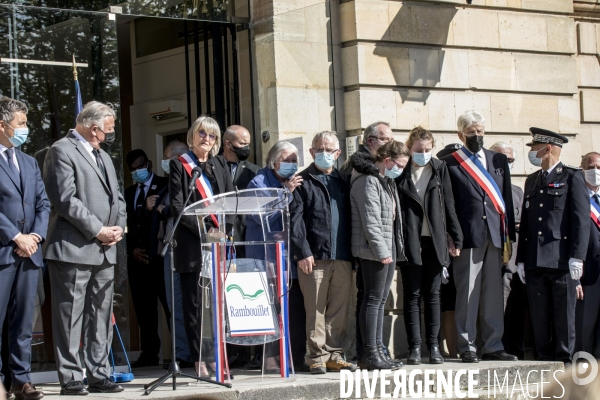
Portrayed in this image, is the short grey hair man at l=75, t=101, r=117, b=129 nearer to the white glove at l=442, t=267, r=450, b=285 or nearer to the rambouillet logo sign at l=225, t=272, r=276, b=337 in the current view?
the rambouillet logo sign at l=225, t=272, r=276, b=337

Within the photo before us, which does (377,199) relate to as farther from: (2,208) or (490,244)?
(2,208)

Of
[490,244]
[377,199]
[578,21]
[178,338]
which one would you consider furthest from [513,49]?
[178,338]

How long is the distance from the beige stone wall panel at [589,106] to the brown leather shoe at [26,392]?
844cm

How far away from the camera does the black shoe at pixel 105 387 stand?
692cm

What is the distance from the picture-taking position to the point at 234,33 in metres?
9.82

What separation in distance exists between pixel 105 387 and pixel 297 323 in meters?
1.96

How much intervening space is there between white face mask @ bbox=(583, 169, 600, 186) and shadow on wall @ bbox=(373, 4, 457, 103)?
193 cm

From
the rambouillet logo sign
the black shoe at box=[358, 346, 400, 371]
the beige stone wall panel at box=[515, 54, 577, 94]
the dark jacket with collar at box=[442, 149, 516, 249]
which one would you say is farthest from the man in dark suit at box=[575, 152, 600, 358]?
the rambouillet logo sign

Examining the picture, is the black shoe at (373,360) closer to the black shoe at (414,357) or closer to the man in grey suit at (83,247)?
the black shoe at (414,357)

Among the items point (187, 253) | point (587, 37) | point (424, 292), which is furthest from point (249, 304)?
point (587, 37)

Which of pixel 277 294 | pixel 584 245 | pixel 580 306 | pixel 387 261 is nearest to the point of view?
pixel 277 294

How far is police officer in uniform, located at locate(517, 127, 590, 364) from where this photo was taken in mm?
8773

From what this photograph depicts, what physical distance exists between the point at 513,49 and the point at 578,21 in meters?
2.10

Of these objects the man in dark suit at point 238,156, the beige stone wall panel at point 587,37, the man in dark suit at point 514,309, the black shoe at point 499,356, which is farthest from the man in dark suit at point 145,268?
the beige stone wall panel at point 587,37
